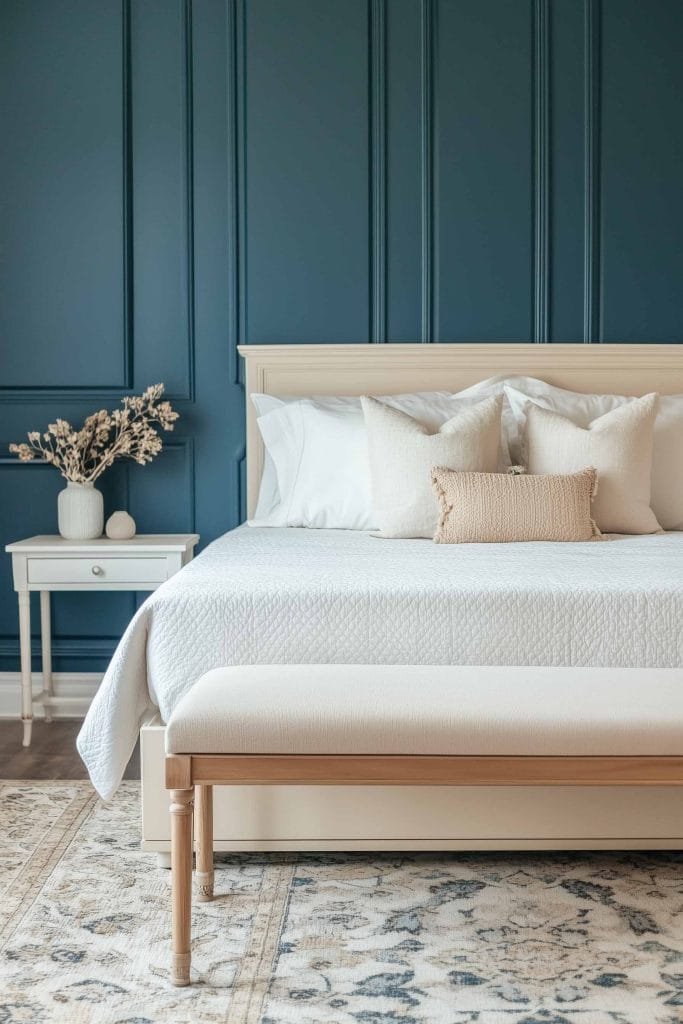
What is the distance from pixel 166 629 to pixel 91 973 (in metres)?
0.67

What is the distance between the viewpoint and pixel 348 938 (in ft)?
6.36

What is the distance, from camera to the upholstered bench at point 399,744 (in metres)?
1.71

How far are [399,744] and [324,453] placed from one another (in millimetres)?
1686

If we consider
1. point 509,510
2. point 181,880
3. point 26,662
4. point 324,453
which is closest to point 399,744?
point 181,880

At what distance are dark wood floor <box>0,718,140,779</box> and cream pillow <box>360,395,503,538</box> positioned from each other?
107 cm

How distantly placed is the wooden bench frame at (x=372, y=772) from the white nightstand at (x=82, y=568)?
1.66 metres

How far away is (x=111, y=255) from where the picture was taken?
377 centimetres

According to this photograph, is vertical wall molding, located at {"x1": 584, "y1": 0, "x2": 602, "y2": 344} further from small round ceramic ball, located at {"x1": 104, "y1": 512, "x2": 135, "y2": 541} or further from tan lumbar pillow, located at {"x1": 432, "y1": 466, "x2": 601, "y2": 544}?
small round ceramic ball, located at {"x1": 104, "y1": 512, "x2": 135, "y2": 541}

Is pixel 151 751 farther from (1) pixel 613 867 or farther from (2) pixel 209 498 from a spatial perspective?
(2) pixel 209 498

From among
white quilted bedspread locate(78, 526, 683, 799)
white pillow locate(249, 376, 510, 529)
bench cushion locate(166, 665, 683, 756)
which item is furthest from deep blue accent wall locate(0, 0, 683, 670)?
bench cushion locate(166, 665, 683, 756)

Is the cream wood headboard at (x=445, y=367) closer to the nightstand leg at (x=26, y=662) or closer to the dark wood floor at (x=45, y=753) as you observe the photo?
the nightstand leg at (x=26, y=662)

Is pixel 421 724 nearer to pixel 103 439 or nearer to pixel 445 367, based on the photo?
Result: pixel 445 367

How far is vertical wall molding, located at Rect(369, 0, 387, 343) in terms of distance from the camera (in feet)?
12.2

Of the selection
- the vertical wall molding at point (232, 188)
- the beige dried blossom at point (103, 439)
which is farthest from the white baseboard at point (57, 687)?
the vertical wall molding at point (232, 188)
